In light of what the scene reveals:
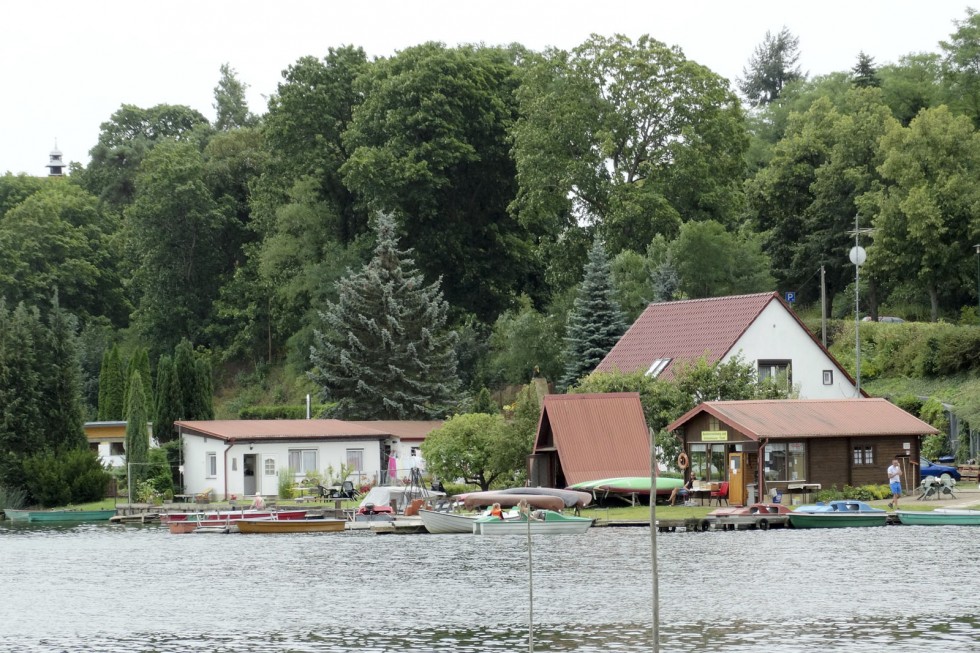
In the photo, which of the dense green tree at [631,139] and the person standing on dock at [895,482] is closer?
the person standing on dock at [895,482]

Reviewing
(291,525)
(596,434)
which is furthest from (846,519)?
(291,525)

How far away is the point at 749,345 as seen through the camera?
65000 mm

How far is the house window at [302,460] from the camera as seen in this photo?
6831cm

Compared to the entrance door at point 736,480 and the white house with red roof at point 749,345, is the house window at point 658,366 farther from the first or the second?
the entrance door at point 736,480

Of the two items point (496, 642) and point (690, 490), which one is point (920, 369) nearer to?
point (690, 490)

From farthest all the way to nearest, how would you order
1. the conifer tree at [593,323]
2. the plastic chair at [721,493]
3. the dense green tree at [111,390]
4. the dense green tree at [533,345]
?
1. the dense green tree at [111,390]
2. the dense green tree at [533,345]
3. the conifer tree at [593,323]
4. the plastic chair at [721,493]

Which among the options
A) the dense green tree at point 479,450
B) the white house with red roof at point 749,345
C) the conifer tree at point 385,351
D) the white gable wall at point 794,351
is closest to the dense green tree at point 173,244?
the conifer tree at point 385,351

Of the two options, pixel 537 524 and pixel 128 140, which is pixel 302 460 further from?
pixel 128 140

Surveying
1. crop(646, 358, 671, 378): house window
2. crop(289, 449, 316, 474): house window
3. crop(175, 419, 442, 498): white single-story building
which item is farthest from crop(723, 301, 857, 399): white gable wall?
crop(289, 449, 316, 474): house window

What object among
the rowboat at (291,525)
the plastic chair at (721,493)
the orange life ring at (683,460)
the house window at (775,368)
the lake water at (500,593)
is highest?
the house window at (775,368)

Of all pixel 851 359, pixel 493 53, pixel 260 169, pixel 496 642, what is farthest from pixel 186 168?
pixel 496 642

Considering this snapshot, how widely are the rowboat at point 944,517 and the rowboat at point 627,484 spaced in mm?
9335

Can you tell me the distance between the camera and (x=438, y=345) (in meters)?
80.5

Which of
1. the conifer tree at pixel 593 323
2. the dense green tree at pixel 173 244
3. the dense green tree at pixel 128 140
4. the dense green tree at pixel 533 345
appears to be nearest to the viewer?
the conifer tree at pixel 593 323
